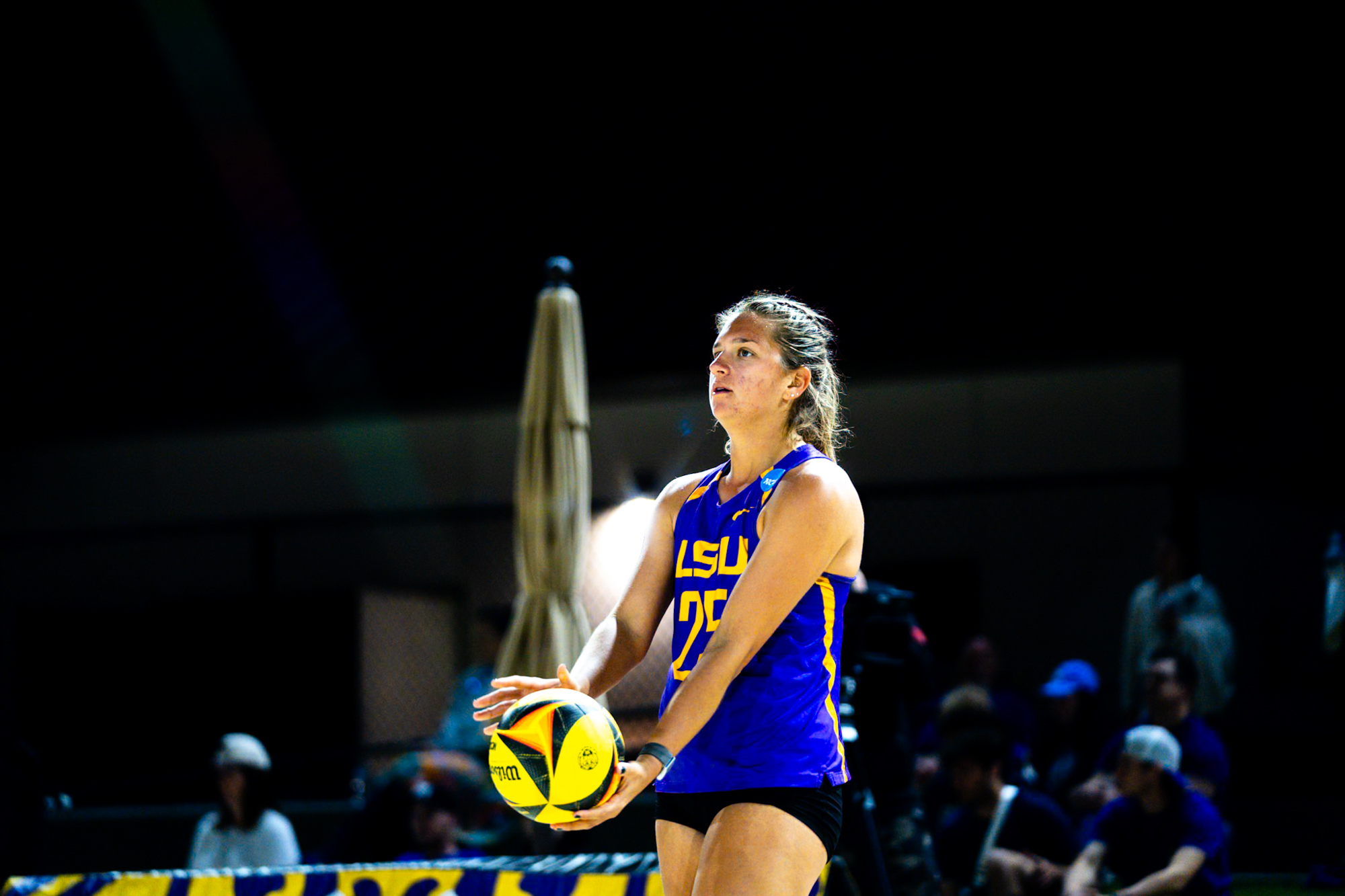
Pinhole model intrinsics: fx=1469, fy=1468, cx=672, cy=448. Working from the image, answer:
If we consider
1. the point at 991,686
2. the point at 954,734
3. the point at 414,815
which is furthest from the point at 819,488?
the point at 991,686

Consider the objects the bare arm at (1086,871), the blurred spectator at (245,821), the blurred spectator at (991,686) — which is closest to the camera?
the bare arm at (1086,871)

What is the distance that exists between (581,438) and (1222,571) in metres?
4.49

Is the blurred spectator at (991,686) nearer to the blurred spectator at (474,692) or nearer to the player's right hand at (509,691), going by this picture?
the blurred spectator at (474,692)

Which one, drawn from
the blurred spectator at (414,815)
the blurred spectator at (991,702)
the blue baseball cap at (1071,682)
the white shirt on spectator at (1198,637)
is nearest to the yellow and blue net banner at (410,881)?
the blurred spectator at (414,815)

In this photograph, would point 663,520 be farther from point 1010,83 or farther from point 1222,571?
point 1010,83

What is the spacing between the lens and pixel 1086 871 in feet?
19.2

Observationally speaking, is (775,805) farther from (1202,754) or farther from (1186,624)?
(1186,624)

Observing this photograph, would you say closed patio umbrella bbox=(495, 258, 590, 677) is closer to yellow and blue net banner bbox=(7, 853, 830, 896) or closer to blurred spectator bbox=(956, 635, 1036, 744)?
yellow and blue net banner bbox=(7, 853, 830, 896)

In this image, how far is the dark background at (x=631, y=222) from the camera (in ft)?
30.5

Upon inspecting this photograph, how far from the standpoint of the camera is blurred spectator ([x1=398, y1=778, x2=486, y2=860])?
21.0ft

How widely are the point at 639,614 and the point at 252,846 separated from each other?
14.5 feet

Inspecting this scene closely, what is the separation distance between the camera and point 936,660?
9.12 meters

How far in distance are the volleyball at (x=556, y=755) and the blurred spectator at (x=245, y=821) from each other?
4578 mm

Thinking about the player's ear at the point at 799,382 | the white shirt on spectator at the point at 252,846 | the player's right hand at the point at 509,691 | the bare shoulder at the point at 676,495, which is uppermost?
the player's ear at the point at 799,382
